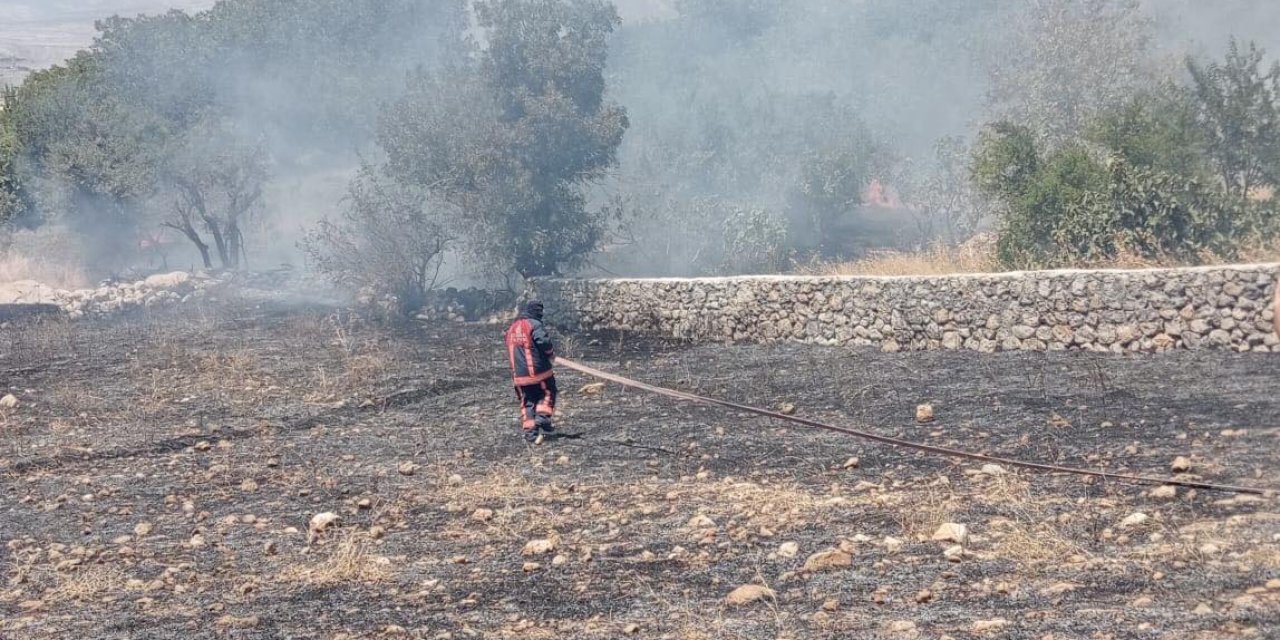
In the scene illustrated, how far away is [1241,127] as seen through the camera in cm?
1928

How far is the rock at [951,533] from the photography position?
22.9ft

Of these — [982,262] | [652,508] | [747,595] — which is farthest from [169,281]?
[747,595]

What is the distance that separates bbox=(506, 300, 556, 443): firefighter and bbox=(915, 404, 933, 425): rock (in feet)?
12.3

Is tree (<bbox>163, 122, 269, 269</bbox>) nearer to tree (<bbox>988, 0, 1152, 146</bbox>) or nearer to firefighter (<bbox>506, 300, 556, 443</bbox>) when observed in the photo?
tree (<bbox>988, 0, 1152, 146</bbox>)

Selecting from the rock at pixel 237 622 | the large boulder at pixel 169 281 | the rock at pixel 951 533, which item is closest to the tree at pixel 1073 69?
the rock at pixel 951 533

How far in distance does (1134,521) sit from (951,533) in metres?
1.15

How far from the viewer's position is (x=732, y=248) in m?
31.2

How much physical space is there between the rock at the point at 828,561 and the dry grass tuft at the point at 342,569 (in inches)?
106

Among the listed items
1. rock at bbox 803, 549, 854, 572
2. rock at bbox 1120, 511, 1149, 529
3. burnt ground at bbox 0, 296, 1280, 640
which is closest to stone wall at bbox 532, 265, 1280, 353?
burnt ground at bbox 0, 296, 1280, 640

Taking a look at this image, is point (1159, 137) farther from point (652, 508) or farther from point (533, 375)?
point (652, 508)

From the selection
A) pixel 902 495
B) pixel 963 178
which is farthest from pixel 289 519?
pixel 963 178

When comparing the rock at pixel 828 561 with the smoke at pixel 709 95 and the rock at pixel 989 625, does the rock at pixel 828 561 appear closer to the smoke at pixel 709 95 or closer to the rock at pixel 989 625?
the rock at pixel 989 625

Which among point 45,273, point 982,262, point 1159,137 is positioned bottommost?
point 982,262

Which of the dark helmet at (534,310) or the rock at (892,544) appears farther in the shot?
the dark helmet at (534,310)
